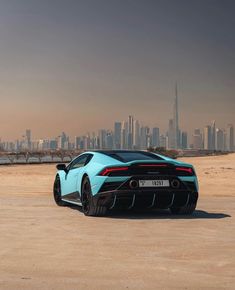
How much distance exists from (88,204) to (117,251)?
369 cm

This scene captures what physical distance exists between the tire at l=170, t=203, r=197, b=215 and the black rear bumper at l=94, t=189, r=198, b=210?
455mm

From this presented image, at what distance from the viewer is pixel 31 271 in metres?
5.21

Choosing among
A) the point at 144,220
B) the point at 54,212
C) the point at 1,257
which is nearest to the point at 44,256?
the point at 1,257

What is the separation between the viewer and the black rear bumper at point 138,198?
9.38 m

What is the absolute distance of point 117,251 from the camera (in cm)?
630

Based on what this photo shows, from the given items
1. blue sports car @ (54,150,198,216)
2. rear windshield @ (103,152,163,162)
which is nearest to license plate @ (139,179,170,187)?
blue sports car @ (54,150,198,216)

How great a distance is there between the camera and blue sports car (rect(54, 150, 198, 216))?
9.44 metres

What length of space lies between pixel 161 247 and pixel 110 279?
1781mm

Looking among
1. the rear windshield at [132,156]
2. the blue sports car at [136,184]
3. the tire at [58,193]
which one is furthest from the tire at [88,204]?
the tire at [58,193]

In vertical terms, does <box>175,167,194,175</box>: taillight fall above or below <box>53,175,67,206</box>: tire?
above

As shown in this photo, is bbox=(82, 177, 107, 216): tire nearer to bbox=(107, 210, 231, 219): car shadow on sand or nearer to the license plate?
bbox=(107, 210, 231, 219): car shadow on sand

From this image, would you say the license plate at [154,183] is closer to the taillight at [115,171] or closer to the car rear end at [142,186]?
the car rear end at [142,186]

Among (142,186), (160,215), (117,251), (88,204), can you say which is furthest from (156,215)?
(117,251)

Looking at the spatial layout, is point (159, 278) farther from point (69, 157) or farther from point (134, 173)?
point (69, 157)
